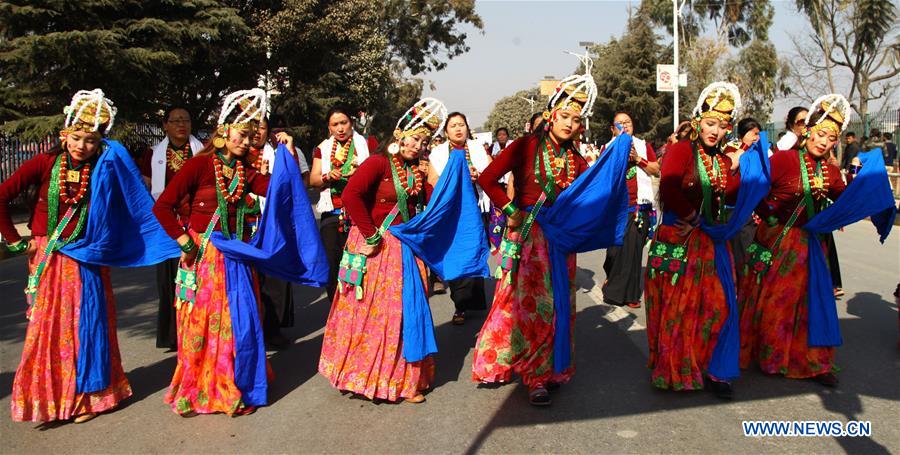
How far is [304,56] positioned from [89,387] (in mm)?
21099

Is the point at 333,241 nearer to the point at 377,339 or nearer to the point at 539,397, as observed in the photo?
the point at 377,339

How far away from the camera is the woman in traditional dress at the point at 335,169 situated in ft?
20.9

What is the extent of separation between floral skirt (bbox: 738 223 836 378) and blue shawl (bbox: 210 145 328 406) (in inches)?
122

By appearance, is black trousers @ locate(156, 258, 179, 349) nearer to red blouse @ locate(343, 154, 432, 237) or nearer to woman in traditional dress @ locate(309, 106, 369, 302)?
woman in traditional dress @ locate(309, 106, 369, 302)

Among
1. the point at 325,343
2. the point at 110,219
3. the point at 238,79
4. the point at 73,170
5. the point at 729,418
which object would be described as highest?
the point at 238,79

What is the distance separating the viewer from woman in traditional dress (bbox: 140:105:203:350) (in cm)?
621

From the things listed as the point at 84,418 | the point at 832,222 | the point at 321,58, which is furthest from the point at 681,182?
the point at 321,58

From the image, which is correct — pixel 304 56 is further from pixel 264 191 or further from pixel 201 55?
pixel 264 191

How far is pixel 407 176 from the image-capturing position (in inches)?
196

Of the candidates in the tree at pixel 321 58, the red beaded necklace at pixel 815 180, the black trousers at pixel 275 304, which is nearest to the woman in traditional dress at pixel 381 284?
the black trousers at pixel 275 304

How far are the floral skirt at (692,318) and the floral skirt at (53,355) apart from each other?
3558mm

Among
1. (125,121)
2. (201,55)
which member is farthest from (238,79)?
(125,121)

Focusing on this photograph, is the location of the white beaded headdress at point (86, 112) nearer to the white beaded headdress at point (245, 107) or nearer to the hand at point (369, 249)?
the white beaded headdress at point (245, 107)

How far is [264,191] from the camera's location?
16.1ft
